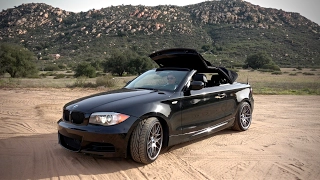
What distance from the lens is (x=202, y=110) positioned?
5367 mm

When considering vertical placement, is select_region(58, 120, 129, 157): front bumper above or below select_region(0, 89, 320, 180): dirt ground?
above

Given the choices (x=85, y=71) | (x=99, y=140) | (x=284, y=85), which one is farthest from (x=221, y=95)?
(x=85, y=71)

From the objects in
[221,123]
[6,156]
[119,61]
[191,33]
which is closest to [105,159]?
[6,156]

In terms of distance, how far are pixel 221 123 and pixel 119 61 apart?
35.8 m

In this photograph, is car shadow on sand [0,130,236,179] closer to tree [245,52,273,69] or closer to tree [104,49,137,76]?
tree [104,49,137,76]

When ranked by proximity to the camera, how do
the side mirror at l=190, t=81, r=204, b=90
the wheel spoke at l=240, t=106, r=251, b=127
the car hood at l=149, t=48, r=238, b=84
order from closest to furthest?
1. the side mirror at l=190, t=81, r=204, b=90
2. the car hood at l=149, t=48, r=238, b=84
3. the wheel spoke at l=240, t=106, r=251, b=127

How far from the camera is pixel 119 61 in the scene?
40719 mm

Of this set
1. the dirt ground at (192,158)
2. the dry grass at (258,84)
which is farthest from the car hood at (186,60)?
the dry grass at (258,84)

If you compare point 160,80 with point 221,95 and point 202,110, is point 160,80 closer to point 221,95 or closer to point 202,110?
point 202,110

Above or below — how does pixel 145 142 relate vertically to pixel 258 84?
above

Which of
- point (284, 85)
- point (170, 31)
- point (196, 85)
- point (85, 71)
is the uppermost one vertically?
point (170, 31)

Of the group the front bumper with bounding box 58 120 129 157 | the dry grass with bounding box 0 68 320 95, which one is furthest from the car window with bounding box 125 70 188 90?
the dry grass with bounding box 0 68 320 95

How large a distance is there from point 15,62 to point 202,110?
31.8 m

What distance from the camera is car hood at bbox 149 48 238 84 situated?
561 cm
